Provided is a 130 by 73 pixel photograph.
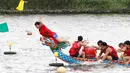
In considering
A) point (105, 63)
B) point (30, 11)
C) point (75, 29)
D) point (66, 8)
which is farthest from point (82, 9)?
point (105, 63)

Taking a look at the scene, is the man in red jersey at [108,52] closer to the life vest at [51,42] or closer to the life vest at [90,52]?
the life vest at [90,52]

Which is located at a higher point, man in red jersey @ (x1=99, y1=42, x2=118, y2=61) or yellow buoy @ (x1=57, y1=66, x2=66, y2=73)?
man in red jersey @ (x1=99, y1=42, x2=118, y2=61)

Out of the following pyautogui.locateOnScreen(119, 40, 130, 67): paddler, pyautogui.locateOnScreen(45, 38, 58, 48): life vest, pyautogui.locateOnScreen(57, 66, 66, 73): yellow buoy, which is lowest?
pyautogui.locateOnScreen(57, 66, 66, 73): yellow buoy

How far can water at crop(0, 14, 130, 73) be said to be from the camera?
12867 mm

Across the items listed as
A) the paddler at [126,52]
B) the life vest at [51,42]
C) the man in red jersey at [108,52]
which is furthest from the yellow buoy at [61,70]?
the paddler at [126,52]

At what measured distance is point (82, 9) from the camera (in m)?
28.7

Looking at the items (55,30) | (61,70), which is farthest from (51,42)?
(55,30)

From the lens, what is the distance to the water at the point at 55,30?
12.9m

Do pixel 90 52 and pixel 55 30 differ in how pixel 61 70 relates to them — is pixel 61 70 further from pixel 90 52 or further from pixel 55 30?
pixel 55 30

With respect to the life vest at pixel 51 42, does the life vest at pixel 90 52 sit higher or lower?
lower

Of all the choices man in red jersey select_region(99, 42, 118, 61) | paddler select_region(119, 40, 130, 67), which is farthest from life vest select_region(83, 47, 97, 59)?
paddler select_region(119, 40, 130, 67)

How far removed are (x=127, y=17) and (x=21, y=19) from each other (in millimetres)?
6315

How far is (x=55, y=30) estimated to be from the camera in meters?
22.0

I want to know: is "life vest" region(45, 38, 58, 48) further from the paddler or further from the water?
the paddler
